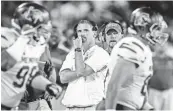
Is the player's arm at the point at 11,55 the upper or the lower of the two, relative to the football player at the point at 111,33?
lower

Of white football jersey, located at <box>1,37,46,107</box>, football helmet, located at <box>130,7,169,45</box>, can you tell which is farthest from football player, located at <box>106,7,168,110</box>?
white football jersey, located at <box>1,37,46,107</box>

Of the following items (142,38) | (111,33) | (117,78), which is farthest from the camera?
(111,33)

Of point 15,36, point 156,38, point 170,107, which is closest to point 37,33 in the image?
point 15,36

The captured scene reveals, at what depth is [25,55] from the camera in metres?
1.99

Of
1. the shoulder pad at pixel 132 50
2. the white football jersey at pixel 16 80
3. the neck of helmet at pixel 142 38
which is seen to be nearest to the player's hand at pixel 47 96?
the white football jersey at pixel 16 80

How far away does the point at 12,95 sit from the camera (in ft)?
6.47

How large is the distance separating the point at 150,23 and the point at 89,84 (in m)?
0.47

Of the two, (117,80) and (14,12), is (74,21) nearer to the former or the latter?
(14,12)

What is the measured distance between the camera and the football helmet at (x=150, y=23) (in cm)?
199

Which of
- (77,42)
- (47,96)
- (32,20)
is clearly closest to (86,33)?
(77,42)

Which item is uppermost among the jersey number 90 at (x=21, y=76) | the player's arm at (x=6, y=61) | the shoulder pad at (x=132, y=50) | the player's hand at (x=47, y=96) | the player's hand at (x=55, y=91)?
the shoulder pad at (x=132, y=50)

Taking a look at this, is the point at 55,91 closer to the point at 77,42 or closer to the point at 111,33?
the point at 77,42

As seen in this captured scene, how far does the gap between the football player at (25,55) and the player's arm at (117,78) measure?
0.36m

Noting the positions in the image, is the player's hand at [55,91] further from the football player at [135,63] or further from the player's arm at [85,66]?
the football player at [135,63]
